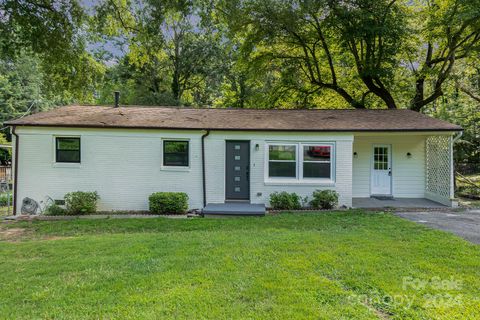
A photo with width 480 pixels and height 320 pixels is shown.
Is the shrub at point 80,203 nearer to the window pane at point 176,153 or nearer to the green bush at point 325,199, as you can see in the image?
the window pane at point 176,153

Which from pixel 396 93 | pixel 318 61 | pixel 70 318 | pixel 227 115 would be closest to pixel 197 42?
pixel 318 61

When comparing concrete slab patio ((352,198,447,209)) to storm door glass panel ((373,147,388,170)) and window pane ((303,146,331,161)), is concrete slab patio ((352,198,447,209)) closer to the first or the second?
storm door glass panel ((373,147,388,170))

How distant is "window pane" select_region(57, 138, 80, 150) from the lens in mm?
10047

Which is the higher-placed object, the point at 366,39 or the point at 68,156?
the point at 366,39

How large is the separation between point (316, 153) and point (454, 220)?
173 inches

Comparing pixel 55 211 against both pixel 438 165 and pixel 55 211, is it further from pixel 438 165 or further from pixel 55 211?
pixel 438 165

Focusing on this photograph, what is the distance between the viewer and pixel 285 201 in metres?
9.78

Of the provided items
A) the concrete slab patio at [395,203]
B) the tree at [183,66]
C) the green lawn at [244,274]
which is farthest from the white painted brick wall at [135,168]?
the tree at [183,66]

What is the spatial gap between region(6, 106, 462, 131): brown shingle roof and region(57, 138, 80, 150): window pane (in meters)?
0.58

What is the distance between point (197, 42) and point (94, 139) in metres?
14.4

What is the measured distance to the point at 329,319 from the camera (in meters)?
3.09

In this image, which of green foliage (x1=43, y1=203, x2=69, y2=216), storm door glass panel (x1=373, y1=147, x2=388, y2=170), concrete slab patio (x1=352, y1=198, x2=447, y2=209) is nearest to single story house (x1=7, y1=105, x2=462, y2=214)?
concrete slab patio (x1=352, y1=198, x2=447, y2=209)

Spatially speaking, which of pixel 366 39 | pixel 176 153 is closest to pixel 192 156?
pixel 176 153

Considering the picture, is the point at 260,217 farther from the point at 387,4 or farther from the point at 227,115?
the point at 387,4
